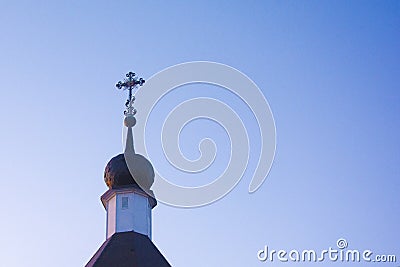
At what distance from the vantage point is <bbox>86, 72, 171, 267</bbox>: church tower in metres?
31.4

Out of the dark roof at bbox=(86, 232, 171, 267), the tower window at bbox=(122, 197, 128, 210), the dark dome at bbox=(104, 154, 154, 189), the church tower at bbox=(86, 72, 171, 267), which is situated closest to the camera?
the dark roof at bbox=(86, 232, 171, 267)

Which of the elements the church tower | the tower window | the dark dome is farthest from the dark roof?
the dark dome

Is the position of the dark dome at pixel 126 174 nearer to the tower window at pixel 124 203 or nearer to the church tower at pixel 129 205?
the church tower at pixel 129 205

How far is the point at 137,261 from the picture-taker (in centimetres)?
3048

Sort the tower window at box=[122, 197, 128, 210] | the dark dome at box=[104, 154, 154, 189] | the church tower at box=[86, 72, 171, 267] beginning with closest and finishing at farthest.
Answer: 1. the church tower at box=[86, 72, 171, 267]
2. the tower window at box=[122, 197, 128, 210]
3. the dark dome at box=[104, 154, 154, 189]

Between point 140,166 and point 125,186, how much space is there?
91 cm

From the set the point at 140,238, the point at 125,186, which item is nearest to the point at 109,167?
the point at 125,186

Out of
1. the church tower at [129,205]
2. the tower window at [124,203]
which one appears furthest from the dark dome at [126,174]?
the tower window at [124,203]

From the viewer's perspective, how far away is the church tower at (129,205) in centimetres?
3139

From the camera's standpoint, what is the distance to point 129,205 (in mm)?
33406

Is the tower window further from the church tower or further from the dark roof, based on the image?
the dark roof

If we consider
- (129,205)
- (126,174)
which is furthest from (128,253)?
(126,174)

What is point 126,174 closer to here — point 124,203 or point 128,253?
point 124,203

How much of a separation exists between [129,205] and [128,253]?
8.97ft
